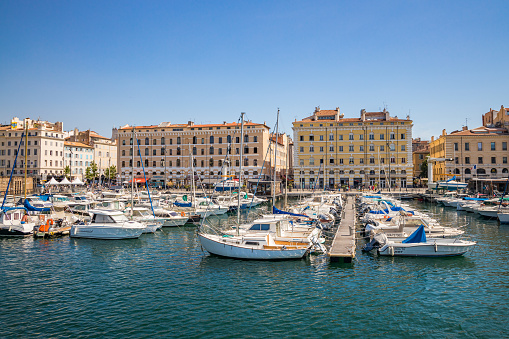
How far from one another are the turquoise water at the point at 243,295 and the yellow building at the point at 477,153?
208 feet

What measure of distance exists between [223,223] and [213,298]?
25985 mm

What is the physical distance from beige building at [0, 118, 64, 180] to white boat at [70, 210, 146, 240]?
249 ft

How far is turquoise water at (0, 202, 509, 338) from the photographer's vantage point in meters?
16.5

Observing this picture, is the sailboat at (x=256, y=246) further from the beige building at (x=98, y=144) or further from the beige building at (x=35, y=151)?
the beige building at (x=98, y=144)

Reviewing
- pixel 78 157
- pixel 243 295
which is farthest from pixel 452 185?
pixel 78 157

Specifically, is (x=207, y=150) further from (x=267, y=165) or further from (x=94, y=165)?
(x=94, y=165)

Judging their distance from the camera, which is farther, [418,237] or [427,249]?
[418,237]

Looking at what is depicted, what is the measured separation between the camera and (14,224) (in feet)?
119

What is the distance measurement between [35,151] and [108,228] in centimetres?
8181

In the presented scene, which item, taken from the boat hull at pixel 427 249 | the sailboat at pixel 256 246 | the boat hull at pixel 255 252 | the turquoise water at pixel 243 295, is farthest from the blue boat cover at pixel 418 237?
the boat hull at pixel 255 252

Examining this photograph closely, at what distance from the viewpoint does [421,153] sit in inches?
4887

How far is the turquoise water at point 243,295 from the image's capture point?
1650cm

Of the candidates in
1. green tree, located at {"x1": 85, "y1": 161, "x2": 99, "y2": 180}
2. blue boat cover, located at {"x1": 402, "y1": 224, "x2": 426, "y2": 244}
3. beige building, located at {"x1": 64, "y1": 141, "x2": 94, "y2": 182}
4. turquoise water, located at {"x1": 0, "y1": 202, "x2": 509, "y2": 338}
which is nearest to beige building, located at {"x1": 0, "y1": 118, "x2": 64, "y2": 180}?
beige building, located at {"x1": 64, "y1": 141, "x2": 94, "y2": 182}

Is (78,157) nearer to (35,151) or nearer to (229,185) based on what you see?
(35,151)
